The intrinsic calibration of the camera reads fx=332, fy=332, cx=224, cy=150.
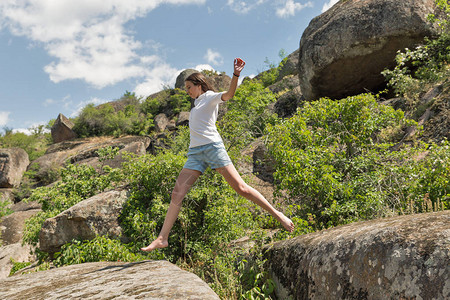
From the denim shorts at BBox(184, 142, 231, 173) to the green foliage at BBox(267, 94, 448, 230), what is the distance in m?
2.02

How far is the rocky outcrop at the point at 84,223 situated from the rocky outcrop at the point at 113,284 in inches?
98.3

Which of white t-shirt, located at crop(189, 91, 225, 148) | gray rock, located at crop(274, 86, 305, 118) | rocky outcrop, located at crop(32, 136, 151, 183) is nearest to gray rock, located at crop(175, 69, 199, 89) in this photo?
rocky outcrop, located at crop(32, 136, 151, 183)

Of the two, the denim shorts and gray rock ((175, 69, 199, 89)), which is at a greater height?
gray rock ((175, 69, 199, 89))

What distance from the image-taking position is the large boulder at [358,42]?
10.2 meters

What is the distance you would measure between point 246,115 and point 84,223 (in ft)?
26.6

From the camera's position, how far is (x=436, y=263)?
5.58 feet

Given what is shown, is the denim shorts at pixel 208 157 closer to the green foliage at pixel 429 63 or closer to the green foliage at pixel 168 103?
the green foliage at pixel 429 63

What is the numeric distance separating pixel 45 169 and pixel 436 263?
26223 mm

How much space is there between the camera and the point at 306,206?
569 centimetres

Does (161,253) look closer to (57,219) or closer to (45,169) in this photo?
(57,219)

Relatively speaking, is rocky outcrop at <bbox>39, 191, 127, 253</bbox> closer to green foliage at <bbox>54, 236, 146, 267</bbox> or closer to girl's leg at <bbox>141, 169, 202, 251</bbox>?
green foliage at <bbox>54, 236, 146, 267</bbox>

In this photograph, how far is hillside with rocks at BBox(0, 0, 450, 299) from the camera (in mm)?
2186

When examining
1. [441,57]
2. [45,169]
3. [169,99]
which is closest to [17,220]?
[45,169]

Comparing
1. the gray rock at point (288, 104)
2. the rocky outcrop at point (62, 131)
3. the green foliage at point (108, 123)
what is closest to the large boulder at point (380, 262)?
the gray rock at point (288, 104)
